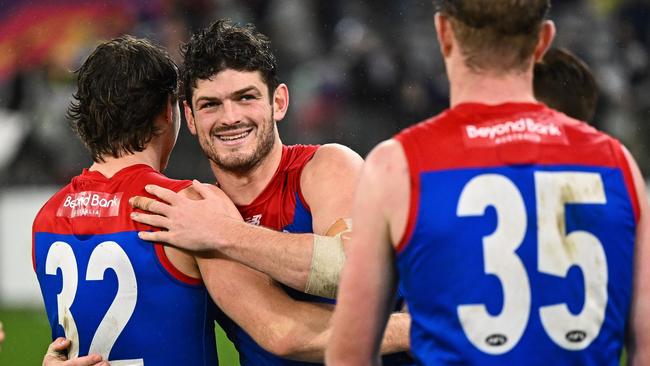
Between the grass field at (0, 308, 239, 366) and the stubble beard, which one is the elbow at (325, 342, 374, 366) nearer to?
the stubble beard

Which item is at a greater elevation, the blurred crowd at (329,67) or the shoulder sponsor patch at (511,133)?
the blurred crowd at (329,67)

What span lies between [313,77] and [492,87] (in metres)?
9.32

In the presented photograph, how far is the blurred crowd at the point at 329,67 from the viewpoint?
11.2 m

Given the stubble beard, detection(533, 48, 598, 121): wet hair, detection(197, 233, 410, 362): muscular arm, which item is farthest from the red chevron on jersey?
detection(533, 48, 598, 121): wet hair

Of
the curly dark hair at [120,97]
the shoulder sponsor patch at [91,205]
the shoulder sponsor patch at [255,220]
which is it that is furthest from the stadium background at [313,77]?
the shoulder sponsor patch at [91,205]

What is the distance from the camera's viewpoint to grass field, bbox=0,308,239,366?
27.8ft

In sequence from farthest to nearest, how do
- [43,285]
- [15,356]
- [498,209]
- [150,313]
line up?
[15,356] → [43,285] → [150,313] → [498,209]

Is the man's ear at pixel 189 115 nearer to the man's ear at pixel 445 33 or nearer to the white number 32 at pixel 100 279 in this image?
the white number 32 at pixel 100 279

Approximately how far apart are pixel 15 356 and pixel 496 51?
23.5ft

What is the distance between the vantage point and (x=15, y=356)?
28.4ft

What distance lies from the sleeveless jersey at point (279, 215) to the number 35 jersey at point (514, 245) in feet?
3.95

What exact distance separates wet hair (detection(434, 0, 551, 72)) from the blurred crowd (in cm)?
839

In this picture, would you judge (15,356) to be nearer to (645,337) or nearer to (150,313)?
(150,313)

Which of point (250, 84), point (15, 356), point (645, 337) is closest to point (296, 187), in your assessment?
point (250, 84)
